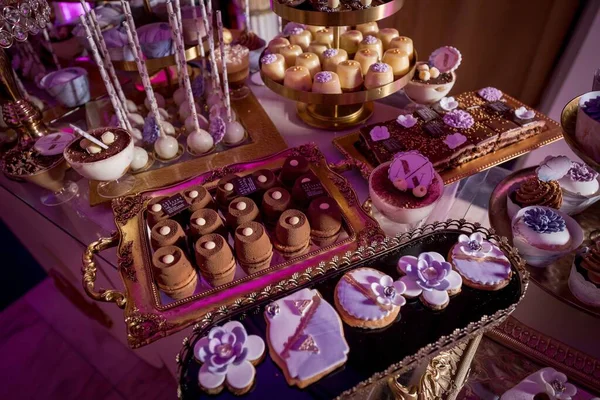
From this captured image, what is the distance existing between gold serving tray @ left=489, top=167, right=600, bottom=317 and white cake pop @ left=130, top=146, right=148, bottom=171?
1.21 meters

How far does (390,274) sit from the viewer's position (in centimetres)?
89

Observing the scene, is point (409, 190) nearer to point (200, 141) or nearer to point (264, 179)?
point (264, 179)

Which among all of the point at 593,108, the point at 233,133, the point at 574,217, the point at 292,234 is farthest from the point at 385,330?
the point at 233,133

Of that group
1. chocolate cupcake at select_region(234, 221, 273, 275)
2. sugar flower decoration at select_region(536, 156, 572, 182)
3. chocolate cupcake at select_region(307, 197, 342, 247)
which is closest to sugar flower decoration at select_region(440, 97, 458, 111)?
sugar flower decoration at select_region(536, 156, 572, 182)

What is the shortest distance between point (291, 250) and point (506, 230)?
64 cm

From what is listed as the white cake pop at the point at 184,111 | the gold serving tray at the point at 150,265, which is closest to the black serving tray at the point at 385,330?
the gold serving tray at the point at 150,265

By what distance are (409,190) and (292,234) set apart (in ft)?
1.21

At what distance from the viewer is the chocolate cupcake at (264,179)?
134cm

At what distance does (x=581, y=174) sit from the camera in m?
1.35

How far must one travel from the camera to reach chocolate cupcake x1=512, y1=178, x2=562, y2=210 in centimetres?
128

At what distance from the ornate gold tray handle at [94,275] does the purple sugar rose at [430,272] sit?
2.52 ft

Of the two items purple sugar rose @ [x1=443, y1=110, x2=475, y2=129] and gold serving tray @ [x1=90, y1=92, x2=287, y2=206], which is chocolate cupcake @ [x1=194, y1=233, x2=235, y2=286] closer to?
gold serving tray @ [x1=90, y1=92, x2=287, y2=206]

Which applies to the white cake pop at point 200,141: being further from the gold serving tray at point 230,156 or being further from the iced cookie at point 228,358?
the iced cookie at point 228,358

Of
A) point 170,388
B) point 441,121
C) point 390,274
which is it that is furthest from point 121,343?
point 441,121
